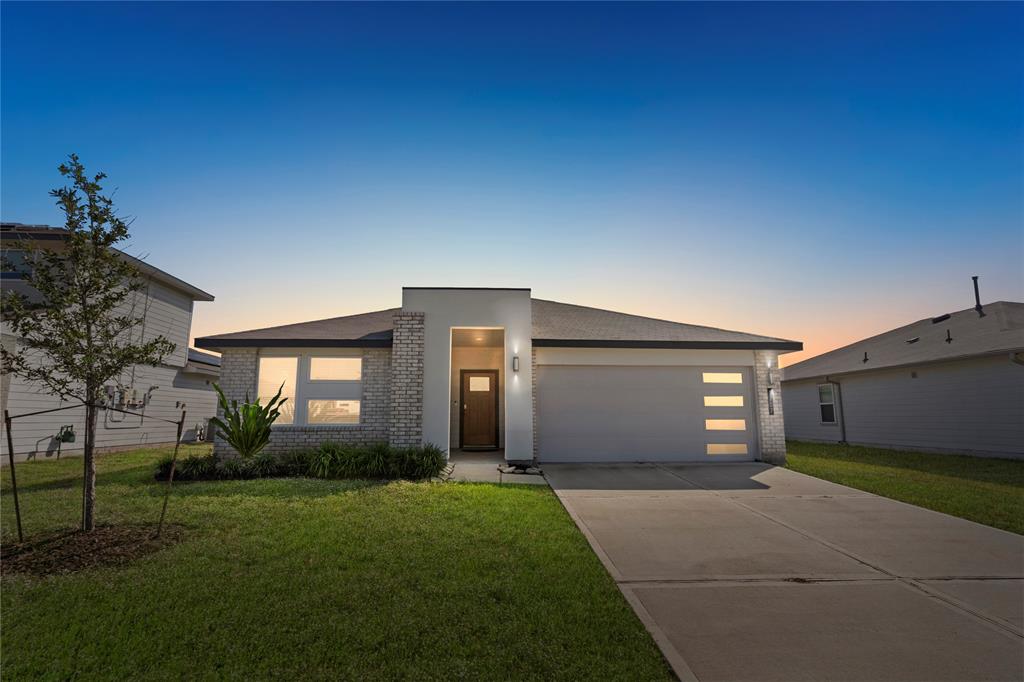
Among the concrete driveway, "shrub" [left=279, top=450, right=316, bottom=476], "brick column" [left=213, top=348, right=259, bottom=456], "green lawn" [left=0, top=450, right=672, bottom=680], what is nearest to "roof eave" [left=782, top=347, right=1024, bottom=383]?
the concrete driveway

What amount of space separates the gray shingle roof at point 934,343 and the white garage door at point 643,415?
714cm

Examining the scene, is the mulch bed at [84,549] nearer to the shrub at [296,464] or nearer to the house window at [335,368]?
the shrub at [296,464]

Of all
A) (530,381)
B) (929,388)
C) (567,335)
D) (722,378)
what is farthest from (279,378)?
(929,388)

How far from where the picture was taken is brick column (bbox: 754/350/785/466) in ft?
33.7

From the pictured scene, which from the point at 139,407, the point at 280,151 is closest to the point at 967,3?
the point at 280,151

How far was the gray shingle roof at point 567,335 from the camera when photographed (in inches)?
376

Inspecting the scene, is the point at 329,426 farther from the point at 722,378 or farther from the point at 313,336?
the point at 722,378

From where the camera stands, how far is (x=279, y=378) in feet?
32.2

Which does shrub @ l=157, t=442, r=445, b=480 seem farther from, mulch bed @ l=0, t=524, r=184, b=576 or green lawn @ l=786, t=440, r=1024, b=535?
green lawn @ l=786, t=440, r=1024, b=535

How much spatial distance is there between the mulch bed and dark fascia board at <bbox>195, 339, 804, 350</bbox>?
194 inches

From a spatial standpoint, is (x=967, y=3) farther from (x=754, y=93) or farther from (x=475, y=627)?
(x=475, y=627)

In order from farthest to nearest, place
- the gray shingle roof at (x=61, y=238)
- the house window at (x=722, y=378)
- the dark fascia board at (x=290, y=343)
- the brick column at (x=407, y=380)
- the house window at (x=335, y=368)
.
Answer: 1. the gray shingle roof at (x=61, y=238)
2. the house window at (x=722, y=378)
3. the house window at (x=335, y=368)
4. the dark fascia board at (x=290, y=343)
5. the brick column at (x=407, y=380)

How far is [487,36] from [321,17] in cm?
327

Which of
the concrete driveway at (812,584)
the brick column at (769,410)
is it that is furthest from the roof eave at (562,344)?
the concrete driveway at (812,584)
